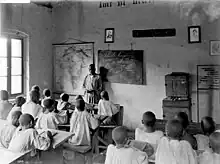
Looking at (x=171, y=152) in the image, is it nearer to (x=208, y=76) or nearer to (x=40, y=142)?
(x=40, y=142)

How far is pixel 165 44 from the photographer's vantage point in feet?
15.6

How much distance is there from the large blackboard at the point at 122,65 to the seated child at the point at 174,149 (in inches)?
131

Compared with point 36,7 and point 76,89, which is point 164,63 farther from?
point 36,7

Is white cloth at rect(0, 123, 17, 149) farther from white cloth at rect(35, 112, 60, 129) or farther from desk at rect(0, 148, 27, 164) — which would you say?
white cloth at rect(35, 112, 60, 129)

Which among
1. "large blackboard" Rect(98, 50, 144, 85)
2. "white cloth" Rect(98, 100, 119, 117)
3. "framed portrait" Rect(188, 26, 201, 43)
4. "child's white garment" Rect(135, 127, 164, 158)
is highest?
"framed portrait" Rect(188, 26, 201, 43)

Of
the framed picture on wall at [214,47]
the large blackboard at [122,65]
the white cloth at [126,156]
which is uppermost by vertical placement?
the framed picture on wall at [214,47]

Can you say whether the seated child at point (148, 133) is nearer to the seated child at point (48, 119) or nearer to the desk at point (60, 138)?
the desk at point (60, 138)

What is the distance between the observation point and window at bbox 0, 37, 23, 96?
4.21 m

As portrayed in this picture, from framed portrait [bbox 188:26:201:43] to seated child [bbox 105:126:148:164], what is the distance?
10.7 ft

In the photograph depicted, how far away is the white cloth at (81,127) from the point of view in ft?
9.16

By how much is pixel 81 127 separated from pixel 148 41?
2.52m

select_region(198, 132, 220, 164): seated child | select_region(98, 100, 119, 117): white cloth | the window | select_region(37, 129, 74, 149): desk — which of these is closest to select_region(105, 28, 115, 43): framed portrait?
the window

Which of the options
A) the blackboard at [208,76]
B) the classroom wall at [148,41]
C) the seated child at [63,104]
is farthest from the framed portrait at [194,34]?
the seated child at [63,104]

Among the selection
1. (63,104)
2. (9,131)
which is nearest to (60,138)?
(9,131)
